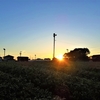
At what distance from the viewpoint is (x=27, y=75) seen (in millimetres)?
13711

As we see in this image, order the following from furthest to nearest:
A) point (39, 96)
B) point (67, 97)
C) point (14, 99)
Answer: point (67, 97) < point (39, 96) < point (14, 99)

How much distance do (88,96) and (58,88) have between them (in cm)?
143

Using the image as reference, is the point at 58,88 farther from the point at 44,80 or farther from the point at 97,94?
the point at 97,94

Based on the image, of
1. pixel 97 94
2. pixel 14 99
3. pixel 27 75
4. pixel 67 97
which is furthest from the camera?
pixel 27 75

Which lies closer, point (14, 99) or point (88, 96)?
point (14, 99)

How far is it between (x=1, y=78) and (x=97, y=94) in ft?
15.4

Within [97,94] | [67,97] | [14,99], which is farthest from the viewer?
[97,94]

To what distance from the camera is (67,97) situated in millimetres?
11211

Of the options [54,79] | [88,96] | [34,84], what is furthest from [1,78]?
[88,96]

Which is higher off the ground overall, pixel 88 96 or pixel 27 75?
pixel 27 75

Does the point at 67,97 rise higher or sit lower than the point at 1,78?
lower

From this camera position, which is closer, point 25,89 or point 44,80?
point 25,89

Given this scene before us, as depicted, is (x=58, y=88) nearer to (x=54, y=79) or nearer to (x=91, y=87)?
(x=54, y=79)

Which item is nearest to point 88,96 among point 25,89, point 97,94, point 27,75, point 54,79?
point 97,94
